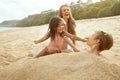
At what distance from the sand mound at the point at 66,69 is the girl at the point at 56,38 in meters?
2.09

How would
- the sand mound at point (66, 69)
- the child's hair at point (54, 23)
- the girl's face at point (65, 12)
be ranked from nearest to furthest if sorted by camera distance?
the sand mound at point (66, 69)
the child's hair at point (54, 23)
the girl's face at point (65, 12)

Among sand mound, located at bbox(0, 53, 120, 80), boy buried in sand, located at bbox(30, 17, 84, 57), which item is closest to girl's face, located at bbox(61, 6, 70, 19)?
boy buried in sand, located at bbox(30, 17, 84, 57)

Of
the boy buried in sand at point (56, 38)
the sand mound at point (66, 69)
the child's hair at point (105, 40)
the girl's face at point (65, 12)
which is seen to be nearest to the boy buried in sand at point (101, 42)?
the child's hair at point (105, 40)

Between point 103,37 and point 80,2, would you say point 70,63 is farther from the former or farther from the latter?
point 80,2

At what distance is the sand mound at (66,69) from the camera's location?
2.77 m

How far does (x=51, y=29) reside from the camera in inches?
217

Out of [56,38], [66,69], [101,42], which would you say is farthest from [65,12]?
[66,69]

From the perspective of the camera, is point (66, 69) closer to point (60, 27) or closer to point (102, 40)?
point (102, 40)

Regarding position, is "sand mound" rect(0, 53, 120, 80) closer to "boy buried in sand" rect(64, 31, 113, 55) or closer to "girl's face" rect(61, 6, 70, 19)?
"boy buried in sand" rect(64, 31, 113, 55)

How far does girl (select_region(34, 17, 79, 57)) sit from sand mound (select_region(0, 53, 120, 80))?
6.86 feet

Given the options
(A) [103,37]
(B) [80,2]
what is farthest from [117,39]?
(B) [80,2]

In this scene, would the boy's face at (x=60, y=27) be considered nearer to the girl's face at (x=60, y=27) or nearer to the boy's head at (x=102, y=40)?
the girl's face at (x=60, y=27)

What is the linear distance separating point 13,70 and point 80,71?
71 centimetres

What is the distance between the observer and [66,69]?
2.89m
